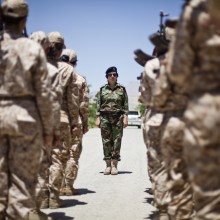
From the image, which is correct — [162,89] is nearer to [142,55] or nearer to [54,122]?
[54,122]

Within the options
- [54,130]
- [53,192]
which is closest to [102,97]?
[53,192]

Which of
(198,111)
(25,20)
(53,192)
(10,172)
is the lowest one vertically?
(53,192)

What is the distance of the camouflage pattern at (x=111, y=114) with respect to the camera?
12.1m

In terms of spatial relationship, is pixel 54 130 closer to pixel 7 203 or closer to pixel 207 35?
pixel 7 203

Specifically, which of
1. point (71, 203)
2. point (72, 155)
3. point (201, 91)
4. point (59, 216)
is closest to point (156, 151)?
point (59, 216)

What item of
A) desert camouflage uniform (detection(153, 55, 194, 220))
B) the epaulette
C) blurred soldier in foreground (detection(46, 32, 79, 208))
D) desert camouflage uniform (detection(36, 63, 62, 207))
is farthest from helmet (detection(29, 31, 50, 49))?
desert camouflage uniform (detection(153, 55, 194, 220))

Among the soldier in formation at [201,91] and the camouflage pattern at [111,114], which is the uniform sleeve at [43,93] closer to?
the soldier in formation at [201,91]

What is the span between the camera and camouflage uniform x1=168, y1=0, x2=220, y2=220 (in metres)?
3.82

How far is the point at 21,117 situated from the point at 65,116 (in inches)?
101

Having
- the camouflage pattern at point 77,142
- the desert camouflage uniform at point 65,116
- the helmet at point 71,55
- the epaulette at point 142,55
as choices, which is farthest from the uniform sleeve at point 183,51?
the helmet at point 71,55

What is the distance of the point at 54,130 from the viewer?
5902mm

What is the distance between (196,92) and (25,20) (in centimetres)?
242

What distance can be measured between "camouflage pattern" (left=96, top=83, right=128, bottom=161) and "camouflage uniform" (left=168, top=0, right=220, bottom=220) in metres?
Result: 7.99

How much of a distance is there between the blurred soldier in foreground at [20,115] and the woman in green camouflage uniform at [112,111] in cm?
666
